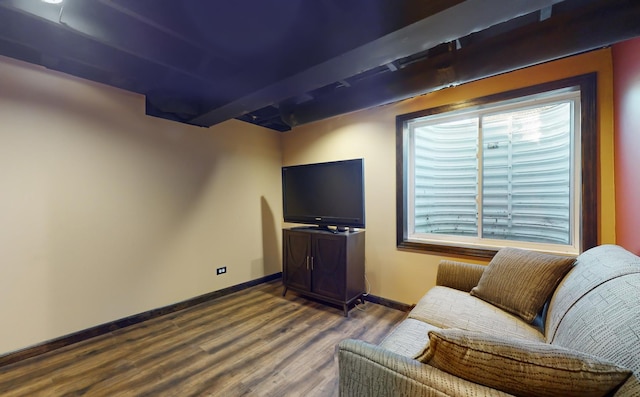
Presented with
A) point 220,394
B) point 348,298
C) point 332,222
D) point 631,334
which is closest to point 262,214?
point 332,222

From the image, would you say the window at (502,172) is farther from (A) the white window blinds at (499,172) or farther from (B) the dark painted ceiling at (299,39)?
(B) the dark painted ceiling at (299,39)

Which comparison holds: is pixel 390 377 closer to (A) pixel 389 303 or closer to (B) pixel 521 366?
(B) pixel 521 366

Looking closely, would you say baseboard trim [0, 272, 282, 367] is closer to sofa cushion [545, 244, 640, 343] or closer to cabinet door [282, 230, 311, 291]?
cabinet door [282, 230, 311, 291]

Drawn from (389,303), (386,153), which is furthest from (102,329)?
(386,153)

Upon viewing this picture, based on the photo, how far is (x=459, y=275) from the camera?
2.21 meters

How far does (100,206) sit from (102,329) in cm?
120

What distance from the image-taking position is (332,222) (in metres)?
3.14

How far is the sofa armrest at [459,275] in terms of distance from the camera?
2.15 meters

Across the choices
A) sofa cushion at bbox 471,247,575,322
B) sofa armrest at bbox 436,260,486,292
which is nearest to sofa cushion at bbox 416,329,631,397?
sofa cushion at bbox 471,247,575,322

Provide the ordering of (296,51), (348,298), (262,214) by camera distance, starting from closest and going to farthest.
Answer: (296,51), (348,298), (262,214)

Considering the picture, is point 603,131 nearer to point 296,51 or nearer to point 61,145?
point 296,51

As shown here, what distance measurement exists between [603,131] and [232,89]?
10.2 feet

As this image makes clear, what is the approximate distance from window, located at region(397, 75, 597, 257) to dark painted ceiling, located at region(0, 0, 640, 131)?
2.23ft

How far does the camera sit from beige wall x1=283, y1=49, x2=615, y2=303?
236cm
